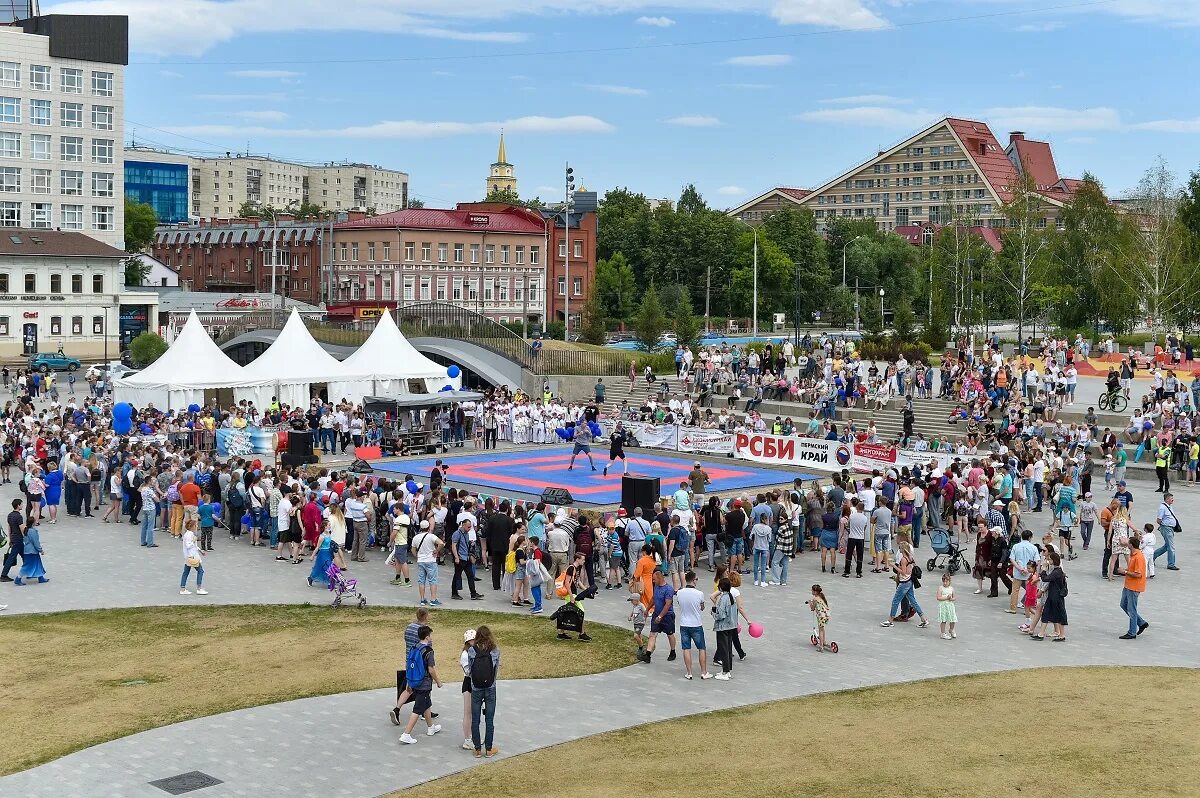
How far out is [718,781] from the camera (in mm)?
13609

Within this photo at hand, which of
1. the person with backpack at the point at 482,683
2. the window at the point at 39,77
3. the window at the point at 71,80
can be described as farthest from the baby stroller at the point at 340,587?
the window at the point at 71,80

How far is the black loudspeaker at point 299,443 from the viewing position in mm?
36375

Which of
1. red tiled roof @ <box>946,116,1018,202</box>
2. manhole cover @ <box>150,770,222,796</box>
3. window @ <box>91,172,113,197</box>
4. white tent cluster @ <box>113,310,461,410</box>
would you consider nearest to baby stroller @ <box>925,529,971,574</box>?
manhole cover @ <box>150,770,222,796</box>

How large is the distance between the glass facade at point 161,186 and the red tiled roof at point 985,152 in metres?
108

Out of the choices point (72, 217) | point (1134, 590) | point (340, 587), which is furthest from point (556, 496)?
point (72, 217)

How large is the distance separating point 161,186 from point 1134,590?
18771 centimetres

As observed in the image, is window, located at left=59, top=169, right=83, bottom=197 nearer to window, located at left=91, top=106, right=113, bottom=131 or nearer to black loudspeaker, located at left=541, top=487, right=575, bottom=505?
window, located at left=91, top=106, right=113, bottom=131

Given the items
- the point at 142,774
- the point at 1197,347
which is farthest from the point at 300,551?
the point at 1197,347

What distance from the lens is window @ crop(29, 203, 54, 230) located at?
84875 mm

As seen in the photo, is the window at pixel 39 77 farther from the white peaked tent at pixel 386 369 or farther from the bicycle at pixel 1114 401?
the bicycle at pixel 1114 401

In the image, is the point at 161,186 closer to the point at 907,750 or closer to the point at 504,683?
the point at 504,683

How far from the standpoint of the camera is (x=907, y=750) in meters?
14.4

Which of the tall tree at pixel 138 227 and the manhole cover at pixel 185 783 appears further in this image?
the tall tree at pixel 138 227

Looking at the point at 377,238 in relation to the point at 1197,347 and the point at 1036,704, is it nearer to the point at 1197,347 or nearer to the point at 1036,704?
the point at 1197,347
